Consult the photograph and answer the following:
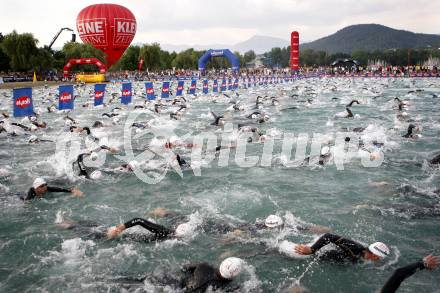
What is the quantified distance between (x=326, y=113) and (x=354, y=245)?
18935 mm

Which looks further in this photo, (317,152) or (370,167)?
(317,152)

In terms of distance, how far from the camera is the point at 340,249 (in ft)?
21.6

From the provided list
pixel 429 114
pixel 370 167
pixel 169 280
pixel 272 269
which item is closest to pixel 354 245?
pixel 272 269

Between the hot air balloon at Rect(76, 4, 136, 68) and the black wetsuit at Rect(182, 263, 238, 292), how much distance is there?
4397cm

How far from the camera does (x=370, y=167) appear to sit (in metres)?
11.9

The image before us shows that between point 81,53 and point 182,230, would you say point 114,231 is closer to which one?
point 182,230

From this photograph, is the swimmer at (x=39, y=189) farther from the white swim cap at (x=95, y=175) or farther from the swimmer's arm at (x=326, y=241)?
the swimmer's arm at (x=326, y=241)

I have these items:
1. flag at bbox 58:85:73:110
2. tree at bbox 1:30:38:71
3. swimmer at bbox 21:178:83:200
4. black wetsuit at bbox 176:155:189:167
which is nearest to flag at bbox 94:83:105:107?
flag at bbox 58:85:73:110

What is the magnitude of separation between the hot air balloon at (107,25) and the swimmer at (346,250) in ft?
144

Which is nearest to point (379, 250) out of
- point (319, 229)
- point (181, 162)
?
point (319, 229)

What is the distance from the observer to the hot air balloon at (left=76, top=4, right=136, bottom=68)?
1756 inches

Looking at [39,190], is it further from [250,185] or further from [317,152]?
[317,152]

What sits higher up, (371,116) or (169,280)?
(371,116)

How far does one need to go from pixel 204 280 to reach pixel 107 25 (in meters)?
44.5
